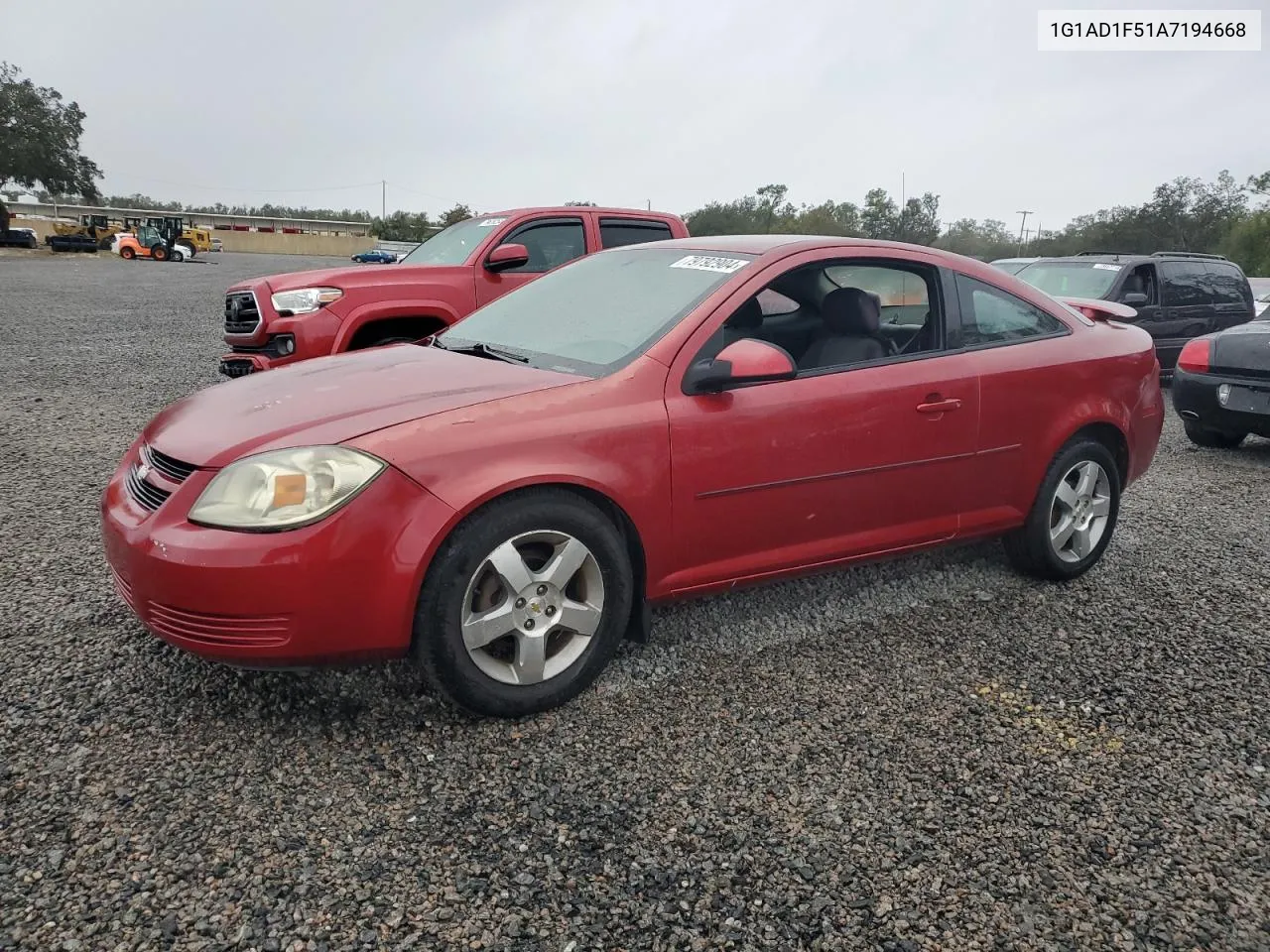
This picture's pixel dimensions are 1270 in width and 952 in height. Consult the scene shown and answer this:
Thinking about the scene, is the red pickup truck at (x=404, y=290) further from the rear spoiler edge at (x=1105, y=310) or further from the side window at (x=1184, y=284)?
the side window at (x=1184, y=284)

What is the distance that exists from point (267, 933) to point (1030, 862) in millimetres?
1822

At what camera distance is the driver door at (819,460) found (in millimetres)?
3244

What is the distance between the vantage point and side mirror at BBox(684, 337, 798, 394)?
316 cm

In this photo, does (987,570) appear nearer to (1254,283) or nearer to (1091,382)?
(1091,382)

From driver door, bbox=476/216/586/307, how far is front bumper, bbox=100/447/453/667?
5.14 m

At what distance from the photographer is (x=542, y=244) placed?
7.80 metres

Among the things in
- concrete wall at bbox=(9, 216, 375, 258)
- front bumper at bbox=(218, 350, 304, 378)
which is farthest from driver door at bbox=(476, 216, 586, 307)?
concrete wall at bbox=(9, 216, 375, 258)

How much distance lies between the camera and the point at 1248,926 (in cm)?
216

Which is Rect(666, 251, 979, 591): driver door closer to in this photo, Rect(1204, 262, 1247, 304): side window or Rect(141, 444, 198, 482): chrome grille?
Rect(141, 444, 198, 482): chrome grille

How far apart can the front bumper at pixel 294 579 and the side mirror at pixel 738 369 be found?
993 mm

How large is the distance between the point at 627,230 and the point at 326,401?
5.49 m

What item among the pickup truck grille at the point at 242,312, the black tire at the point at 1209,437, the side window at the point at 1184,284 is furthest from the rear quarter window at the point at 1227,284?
the pickup truck grille at the point at 242,312

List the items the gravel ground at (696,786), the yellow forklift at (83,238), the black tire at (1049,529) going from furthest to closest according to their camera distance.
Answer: the yellow forklift at (83,238)
the black tire at (1049,529)
the gravel ground at (696,786)

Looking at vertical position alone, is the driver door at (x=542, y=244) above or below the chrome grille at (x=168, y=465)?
above
